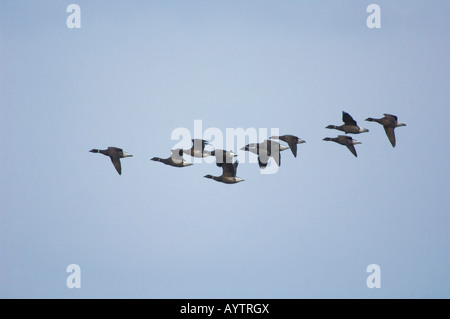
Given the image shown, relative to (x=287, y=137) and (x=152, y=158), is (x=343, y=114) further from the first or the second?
(x=152, y=158)

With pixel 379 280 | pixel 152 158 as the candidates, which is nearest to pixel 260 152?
pixel 152 158

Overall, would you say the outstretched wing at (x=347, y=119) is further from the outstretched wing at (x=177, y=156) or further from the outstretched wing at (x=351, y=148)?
the outstretched wing at (x=177, y=156)

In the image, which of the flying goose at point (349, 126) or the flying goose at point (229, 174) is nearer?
the flying goose at point (229, 174)

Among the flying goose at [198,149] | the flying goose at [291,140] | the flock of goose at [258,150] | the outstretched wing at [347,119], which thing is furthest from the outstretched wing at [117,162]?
the outstretched wing at [347,119]

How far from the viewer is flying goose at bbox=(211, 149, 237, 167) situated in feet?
198

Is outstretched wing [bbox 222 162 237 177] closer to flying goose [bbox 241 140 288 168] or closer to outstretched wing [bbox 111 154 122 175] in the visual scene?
flying goose [bbox 241 140 288 168]

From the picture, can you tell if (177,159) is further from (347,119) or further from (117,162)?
(347,119)

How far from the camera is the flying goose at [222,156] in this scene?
198 feet

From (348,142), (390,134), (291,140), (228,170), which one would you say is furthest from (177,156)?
(390,134)

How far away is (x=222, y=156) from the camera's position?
6044 centimetres

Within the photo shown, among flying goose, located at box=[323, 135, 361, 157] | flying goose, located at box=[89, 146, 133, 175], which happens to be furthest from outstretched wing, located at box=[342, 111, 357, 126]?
flying goose, located at box=[89, 146, 133, 175]

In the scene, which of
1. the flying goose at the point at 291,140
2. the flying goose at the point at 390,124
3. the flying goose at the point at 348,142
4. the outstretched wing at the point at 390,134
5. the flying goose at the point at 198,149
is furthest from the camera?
the flying goose at the point at 348,142
